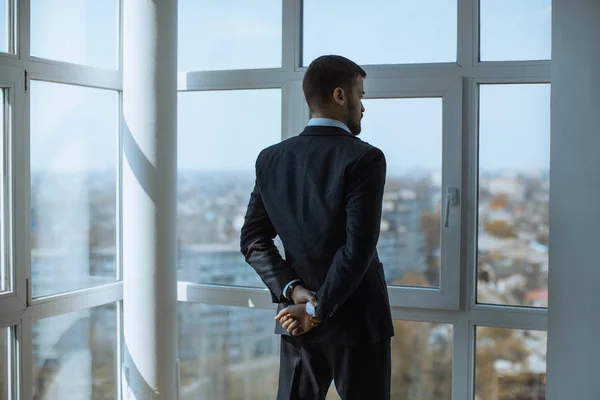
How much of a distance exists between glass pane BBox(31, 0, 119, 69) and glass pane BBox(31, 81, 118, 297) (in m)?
0.13

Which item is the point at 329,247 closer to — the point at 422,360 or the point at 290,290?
the point at 290,290

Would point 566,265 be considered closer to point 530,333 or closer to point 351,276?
point 530,333

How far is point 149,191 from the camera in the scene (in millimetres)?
3076

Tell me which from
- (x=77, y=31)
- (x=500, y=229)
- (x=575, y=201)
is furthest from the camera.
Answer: (x=77, y=31)

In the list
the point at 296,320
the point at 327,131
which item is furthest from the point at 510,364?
the point at 327,131

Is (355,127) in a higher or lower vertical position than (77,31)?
lower

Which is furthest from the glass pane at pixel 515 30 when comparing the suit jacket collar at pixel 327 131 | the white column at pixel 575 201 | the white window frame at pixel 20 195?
the white window frame at pixel 20 195

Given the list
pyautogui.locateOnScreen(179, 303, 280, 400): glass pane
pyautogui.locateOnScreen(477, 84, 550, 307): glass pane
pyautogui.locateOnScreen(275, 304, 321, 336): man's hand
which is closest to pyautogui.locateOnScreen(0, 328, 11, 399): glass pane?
pyautogui.locateOnScreen(179, 303, 280, 400): glass pane

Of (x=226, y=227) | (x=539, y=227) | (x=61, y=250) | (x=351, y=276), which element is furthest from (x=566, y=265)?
(x=61, y=250)

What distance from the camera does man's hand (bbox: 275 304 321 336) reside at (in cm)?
240

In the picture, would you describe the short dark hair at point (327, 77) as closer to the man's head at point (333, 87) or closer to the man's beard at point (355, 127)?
the man's head at point (333, 87)

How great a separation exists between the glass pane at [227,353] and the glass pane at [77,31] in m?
1.19

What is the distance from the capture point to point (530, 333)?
300cm

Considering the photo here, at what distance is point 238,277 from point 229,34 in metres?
1.07
